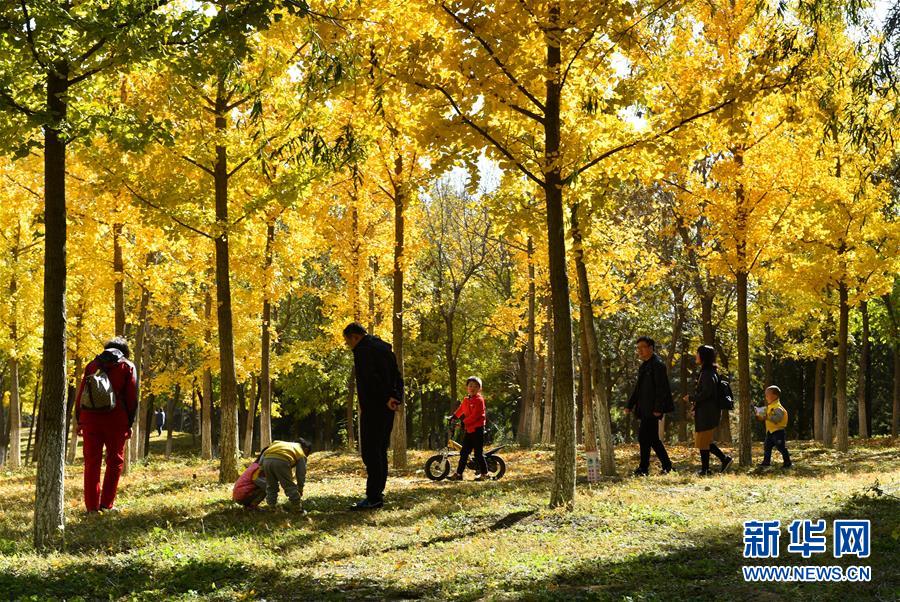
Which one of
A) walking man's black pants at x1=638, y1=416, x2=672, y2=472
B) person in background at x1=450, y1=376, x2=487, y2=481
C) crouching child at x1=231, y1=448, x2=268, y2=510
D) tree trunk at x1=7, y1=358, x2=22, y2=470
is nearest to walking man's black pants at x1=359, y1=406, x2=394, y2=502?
crouching child at x1=231, y1=448, x2=268, y2=510

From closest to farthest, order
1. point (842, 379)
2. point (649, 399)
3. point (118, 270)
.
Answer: point (649, 399)
point (118, 270)
point (842, 379)

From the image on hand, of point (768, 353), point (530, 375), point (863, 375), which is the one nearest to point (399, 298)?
point (530, 375)

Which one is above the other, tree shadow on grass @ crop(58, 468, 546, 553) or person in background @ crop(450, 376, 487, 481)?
person in background @ crop(450, 376, 487, 481)

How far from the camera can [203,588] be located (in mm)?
5477

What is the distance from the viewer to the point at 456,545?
6617 mm

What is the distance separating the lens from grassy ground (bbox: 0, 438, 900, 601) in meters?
5.26

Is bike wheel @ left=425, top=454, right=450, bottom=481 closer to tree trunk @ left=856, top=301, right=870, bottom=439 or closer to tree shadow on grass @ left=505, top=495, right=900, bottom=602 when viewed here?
tree shadow on grass @ left=505, top=495, right=900, bottom=602

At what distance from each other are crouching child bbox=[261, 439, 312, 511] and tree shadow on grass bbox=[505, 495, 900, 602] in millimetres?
3675

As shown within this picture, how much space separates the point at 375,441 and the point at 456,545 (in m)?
2.09

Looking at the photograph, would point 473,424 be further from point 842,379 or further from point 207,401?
point 207,401

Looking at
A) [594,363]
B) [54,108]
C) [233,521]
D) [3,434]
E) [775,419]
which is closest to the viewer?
[54,108]

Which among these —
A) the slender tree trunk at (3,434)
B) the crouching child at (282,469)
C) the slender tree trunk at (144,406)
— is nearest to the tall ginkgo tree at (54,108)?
the crouching child at (282,469)

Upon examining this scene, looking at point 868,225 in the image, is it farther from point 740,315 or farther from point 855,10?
point 855,10

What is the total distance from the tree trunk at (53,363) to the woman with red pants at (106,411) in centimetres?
134
